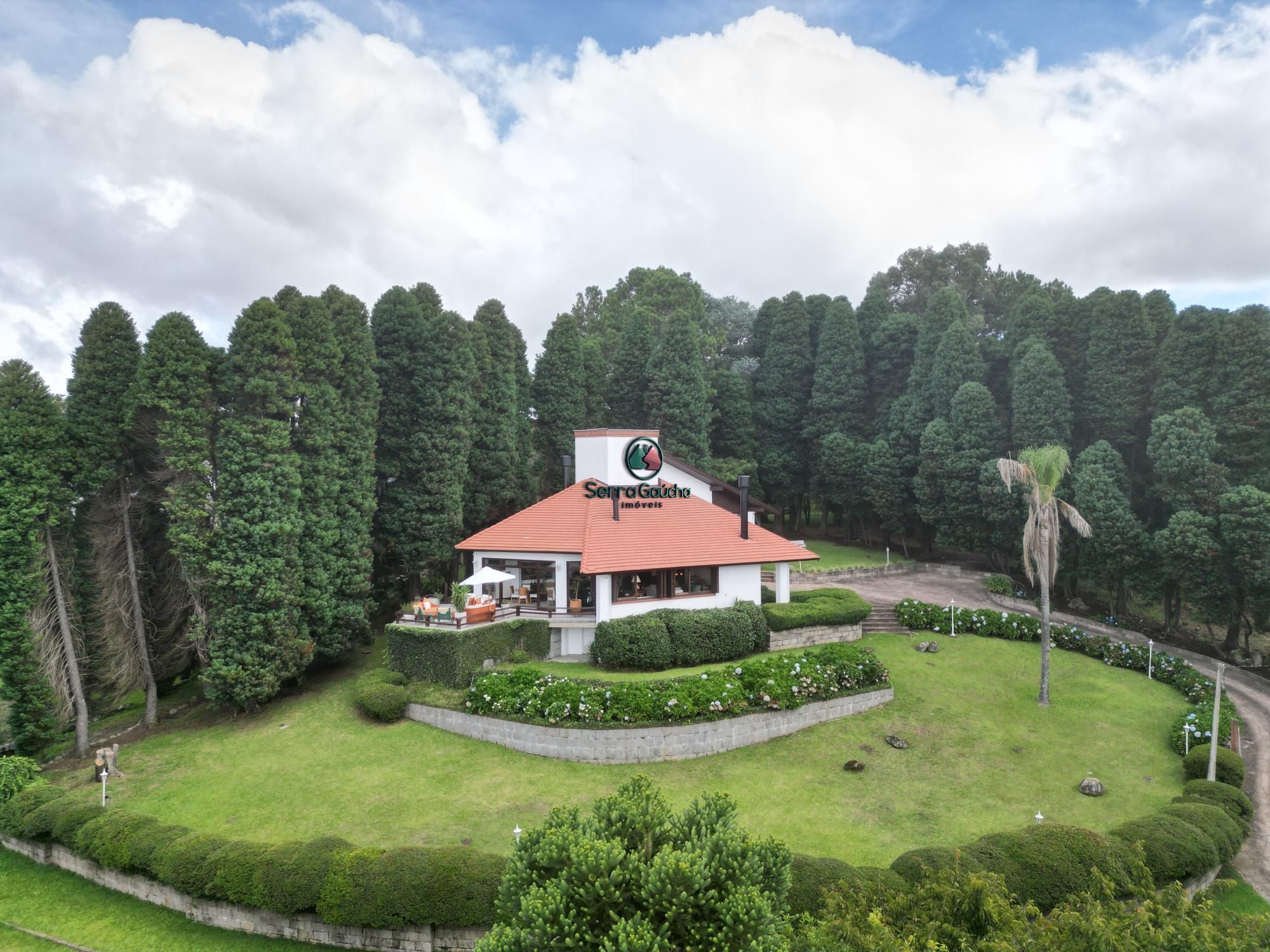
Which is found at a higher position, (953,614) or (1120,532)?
(1120,532)

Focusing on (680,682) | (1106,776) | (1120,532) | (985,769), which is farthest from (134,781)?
(1120,532)

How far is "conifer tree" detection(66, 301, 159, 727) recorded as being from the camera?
23.3 m

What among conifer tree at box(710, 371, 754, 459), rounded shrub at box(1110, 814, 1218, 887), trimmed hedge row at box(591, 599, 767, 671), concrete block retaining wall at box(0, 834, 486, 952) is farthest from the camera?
conifer tree at box(710, 371, 754, 459)

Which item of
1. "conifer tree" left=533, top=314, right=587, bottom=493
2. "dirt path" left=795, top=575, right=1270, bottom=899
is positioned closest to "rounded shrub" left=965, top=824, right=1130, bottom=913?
"dirt path" left=795, top=575, right=1270, bottom=899

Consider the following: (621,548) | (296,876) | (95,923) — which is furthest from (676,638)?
(95,923)

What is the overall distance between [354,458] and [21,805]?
13916mm

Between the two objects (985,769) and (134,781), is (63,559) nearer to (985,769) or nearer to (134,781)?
(134,781)

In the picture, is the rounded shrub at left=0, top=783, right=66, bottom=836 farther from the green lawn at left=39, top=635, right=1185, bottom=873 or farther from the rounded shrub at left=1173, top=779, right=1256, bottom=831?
the rounded shrub at left=1173, top=779, right=1256, bottom=831

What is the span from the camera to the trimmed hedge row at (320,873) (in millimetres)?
12977

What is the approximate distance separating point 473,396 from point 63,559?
16.5 m

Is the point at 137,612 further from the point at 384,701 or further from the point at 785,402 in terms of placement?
the point at 785,402

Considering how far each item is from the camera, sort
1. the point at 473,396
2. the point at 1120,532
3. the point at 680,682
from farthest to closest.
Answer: the point at 473,396 < the point at 1120,532 < the point at 680,682

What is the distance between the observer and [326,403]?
2655cm

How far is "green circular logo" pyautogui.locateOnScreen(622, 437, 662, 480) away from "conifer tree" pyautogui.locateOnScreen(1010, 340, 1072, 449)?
19.9 meters
